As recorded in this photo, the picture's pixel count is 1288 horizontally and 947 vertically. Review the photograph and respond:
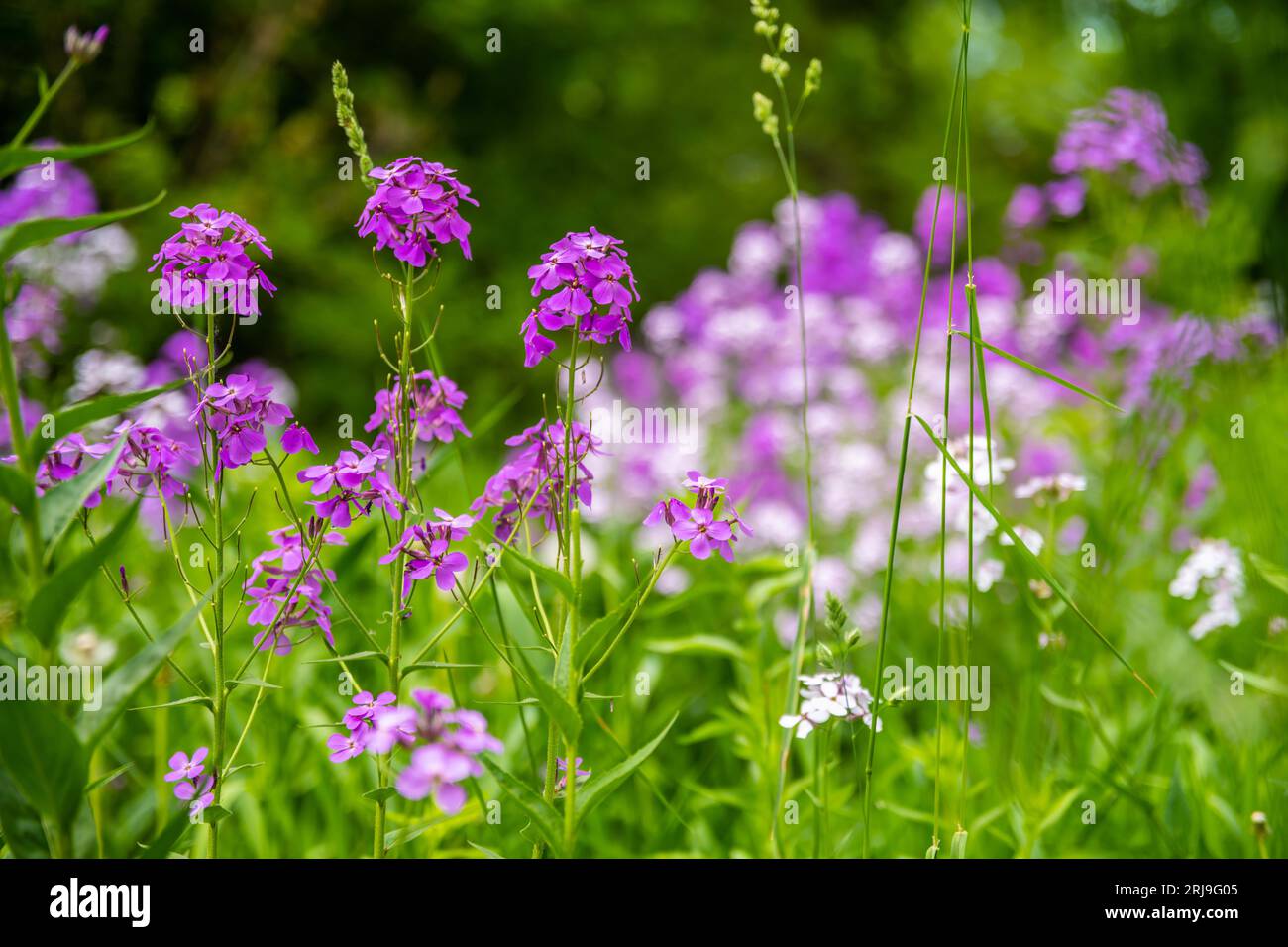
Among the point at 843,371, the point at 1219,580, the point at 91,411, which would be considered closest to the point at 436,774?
the point at 91,411

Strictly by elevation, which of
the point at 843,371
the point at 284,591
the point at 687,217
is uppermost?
the point at 687,217

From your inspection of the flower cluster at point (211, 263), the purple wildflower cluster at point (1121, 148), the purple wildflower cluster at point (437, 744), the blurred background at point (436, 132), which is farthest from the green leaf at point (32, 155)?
the blurred background at point (436, 132)

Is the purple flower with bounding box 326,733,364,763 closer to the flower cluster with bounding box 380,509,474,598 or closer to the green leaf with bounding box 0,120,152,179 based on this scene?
the flower cluster with bounding box 380,509,474,598

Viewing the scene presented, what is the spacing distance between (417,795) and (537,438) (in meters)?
0.54

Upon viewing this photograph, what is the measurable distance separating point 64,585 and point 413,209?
1.56ft

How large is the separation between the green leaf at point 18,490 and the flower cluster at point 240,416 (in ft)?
0.60

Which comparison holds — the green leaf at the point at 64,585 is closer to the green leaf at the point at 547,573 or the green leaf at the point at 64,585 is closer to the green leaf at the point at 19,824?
the green leaf at the point at 19,824

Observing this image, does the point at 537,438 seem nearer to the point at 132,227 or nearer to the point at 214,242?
the point at 214,242

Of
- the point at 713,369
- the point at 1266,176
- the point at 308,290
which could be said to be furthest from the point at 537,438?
the point at 308,290

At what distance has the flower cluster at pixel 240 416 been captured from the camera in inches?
41.8

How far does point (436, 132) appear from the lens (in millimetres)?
6543

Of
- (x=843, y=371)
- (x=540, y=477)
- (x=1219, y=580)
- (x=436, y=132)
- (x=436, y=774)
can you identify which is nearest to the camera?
(x=436, y=774)

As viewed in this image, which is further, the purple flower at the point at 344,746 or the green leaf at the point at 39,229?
the purple flower at the point at 344,746

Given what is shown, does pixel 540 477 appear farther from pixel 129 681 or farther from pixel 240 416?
pixel 129 681
